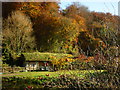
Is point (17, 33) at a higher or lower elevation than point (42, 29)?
lower

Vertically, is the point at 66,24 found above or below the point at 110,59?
above

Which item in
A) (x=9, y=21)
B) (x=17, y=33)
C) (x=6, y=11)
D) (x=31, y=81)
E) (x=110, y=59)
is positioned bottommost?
(x=31, y=81)

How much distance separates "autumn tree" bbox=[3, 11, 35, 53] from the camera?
11133 mm

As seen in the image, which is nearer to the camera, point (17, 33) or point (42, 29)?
→ point (17, 33)

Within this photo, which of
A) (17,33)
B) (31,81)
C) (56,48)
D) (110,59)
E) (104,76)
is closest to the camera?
(110,59)

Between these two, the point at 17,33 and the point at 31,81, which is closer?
the point at 31,81

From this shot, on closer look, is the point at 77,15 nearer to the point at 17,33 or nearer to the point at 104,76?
the point at 17,33

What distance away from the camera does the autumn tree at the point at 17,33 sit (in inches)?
438

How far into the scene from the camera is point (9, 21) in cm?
1166

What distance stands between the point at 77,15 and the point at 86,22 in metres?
0.96

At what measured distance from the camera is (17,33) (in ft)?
37.5

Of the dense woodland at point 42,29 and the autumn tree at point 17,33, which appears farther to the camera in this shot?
the dense woodland at point 42,29

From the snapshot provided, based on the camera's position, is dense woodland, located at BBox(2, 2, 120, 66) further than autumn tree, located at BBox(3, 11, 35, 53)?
Yes

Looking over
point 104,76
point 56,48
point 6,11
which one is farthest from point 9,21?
point 104,76
